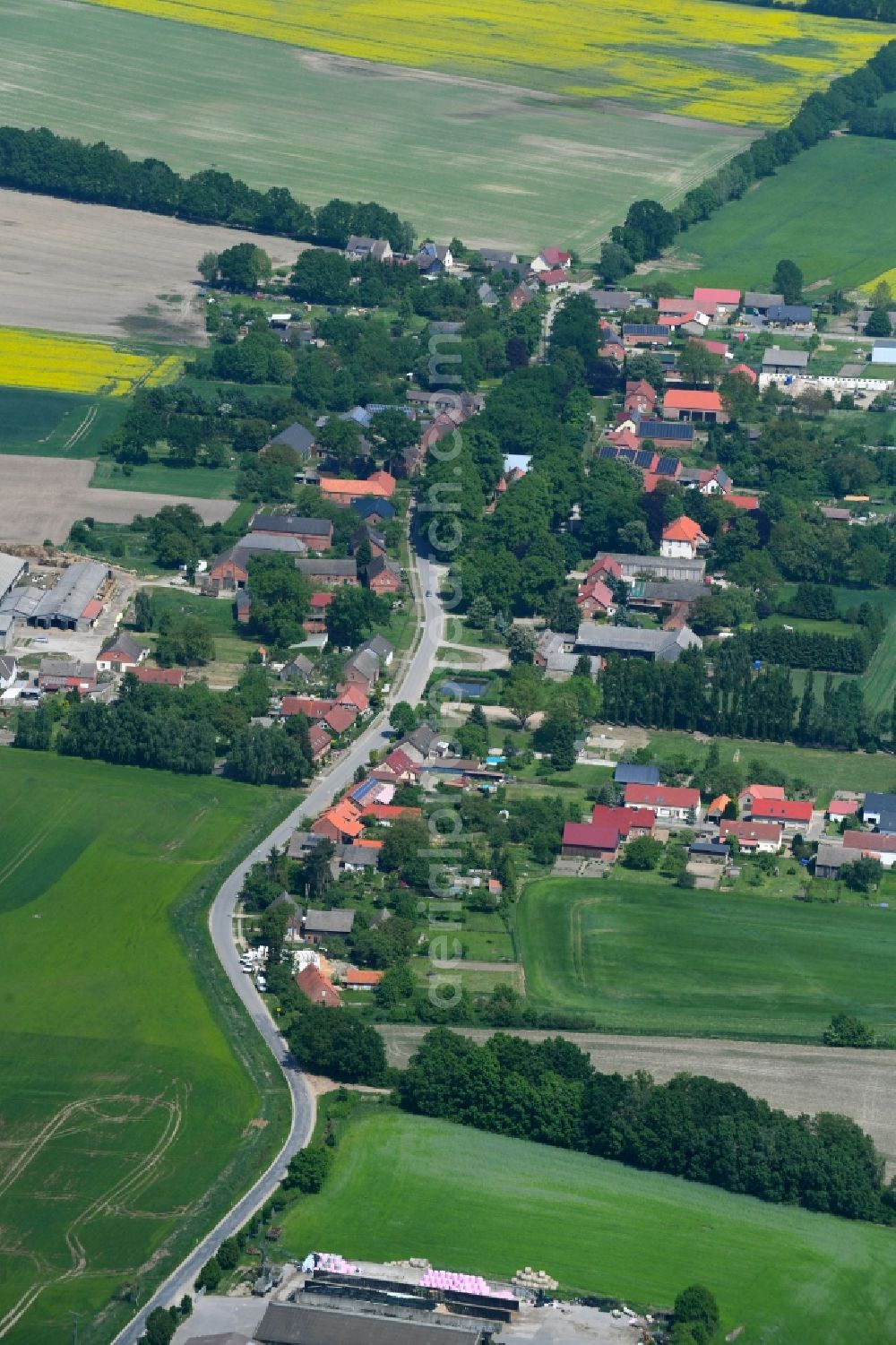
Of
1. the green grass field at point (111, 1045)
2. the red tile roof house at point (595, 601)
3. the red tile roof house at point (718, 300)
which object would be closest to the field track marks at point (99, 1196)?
the green grass field at point (111, 1045)

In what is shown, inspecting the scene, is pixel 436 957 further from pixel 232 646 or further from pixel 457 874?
pixel 232 646

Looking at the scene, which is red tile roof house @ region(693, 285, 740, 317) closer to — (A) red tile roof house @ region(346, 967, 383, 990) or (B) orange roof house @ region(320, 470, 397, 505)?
(B) orange roof house @ region(320, 470, 397, 505)

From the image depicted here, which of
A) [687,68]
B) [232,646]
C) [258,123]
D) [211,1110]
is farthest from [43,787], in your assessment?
[687,68]

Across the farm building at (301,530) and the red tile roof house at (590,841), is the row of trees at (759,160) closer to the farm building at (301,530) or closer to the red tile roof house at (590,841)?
the farm building at (301,530)

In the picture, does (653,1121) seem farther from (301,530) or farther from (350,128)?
(350,128)

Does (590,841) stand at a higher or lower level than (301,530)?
lower

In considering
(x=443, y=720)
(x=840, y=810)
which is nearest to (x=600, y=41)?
(x=443, y=720)
